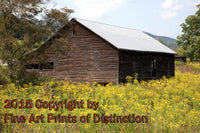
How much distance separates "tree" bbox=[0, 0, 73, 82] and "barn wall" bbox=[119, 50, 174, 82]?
21.4ft

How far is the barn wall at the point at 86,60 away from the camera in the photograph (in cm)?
1852

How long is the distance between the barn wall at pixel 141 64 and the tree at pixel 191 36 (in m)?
15.6

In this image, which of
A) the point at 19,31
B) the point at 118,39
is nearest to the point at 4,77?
the point at 19,31

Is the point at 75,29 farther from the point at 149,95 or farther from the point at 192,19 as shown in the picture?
the point at 192,19

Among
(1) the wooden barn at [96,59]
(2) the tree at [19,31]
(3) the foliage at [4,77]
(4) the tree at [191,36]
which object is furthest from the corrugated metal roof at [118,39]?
(4) the tree at [191,36]

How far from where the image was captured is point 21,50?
51.4ft

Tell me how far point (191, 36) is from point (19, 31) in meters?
35.0

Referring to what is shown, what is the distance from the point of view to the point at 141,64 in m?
21.1

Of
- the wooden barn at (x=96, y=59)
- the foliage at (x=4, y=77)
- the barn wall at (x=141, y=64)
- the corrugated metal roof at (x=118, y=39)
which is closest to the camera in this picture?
the foliage at (x=4, y=77)

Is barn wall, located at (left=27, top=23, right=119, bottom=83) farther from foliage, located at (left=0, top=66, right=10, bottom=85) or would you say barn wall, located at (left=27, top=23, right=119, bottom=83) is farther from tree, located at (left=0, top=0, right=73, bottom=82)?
foliage, located at (left=0, top=66, right=10, bottom=85)

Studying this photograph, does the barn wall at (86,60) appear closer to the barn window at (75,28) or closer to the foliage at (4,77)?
the barn window at (75,28)

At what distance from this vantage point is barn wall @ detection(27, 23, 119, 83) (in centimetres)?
1852

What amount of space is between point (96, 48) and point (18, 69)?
22.3 feet

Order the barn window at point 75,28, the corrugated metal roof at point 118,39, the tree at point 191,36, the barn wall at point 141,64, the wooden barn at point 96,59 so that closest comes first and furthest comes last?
the wooden barn at point 96,59 → the corrugated metal roof at point 118,39 → the barn wall at point 141,64 → the barn window at point 75,28 → the tree at point 191,36
